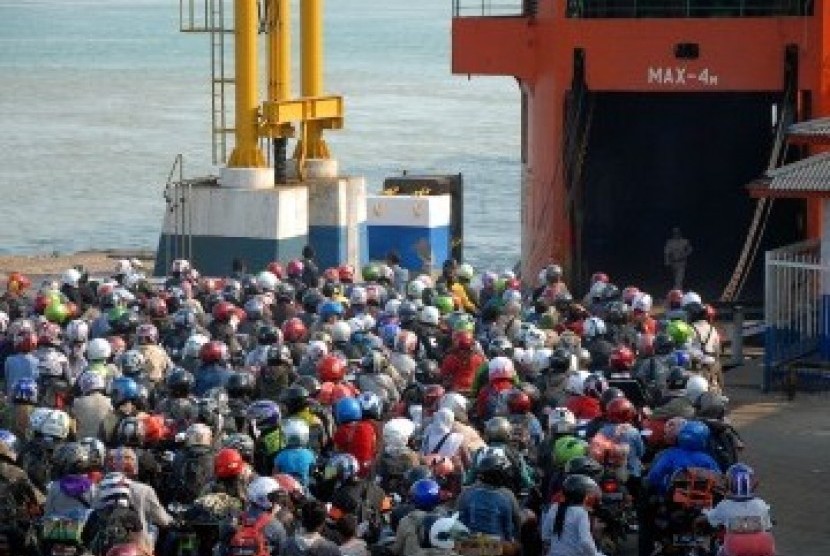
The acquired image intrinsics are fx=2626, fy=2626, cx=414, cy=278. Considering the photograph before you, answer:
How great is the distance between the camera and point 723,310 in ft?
112

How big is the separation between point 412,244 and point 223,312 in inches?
670

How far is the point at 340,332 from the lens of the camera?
24.8 metres

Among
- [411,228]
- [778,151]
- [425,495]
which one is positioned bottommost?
[411,228]

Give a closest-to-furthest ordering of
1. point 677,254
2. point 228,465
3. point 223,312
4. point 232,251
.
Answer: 1. point 228,465
2. point 223,312
3. point 677,254
4. point 232,251

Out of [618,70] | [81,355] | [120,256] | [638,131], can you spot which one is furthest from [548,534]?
[120,256]

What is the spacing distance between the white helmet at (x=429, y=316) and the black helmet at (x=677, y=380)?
4.82 m

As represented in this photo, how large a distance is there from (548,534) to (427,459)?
1.53 meters

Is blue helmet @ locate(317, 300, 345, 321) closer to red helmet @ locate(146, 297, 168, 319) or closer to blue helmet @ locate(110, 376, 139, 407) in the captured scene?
red helmet @ locate(146, 297, 168, 319)

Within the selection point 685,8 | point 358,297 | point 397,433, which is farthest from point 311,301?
point 685,8

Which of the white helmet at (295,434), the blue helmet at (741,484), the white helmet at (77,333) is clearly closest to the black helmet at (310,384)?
the white helmet at (295,434)

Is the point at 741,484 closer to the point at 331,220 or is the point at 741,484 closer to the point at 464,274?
the point at 464,274

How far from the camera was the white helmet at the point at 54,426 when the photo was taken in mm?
18703

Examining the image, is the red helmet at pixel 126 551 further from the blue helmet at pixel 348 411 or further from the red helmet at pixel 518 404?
the red helmet at pixel 518 404

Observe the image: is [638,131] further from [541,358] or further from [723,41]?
[541,358]
